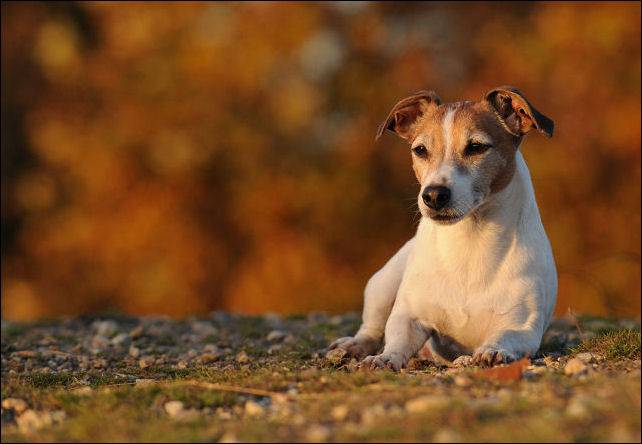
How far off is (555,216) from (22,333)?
9.15 metres

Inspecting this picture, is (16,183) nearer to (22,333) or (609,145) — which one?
(22,333)

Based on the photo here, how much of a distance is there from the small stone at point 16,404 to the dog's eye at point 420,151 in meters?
3.30

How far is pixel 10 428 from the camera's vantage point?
4.12m

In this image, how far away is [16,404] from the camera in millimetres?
4496

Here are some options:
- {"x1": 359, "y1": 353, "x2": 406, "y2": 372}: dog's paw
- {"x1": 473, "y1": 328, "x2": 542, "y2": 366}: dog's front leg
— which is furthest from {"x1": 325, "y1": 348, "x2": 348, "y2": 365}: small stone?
{"x1": 473, "y1": 328, "x2": 542, "y2": 366}: dog's front leg

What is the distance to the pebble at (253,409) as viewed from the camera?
3.97 m

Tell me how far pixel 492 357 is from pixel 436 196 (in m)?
1.15

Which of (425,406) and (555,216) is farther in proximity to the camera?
(555,216)

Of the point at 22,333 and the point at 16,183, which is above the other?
the point at 16,183

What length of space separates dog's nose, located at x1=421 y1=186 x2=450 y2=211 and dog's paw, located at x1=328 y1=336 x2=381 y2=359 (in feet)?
5.28

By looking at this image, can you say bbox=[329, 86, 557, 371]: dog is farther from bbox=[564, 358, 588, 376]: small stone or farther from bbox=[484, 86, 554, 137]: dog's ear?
bbox=[564, 358, 588, 376]: small stone

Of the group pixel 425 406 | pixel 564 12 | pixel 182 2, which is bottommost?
pixel 425 406

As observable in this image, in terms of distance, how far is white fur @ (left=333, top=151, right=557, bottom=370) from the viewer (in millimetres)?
5977

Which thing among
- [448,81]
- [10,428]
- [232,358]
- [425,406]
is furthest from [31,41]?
[425,406]
